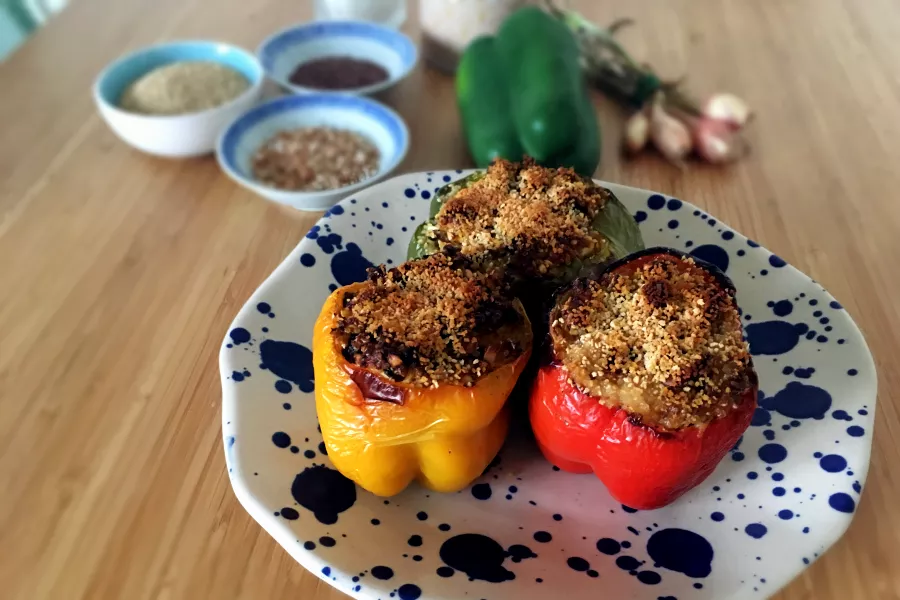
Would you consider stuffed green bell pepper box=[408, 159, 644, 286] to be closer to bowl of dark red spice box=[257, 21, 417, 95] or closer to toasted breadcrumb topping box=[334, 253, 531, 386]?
toasted breadcrumb topping box=[334, 253, 531, 386]

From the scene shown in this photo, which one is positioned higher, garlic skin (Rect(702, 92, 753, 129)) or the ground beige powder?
the ground beige powder

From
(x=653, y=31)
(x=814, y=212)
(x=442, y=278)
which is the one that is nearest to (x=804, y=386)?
(x=442, y=278)

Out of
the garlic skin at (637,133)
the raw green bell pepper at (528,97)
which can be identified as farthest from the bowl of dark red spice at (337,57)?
the garlic skin at (637,133)

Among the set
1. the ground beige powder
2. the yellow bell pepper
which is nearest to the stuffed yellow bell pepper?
the yellow bell pepper

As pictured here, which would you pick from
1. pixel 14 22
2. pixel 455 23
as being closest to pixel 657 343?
pixel 455 23

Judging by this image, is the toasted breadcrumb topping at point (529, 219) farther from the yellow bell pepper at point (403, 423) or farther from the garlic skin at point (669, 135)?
the garlic skin at point (669, 135)

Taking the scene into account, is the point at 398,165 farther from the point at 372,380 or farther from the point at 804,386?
the point at 804,386
